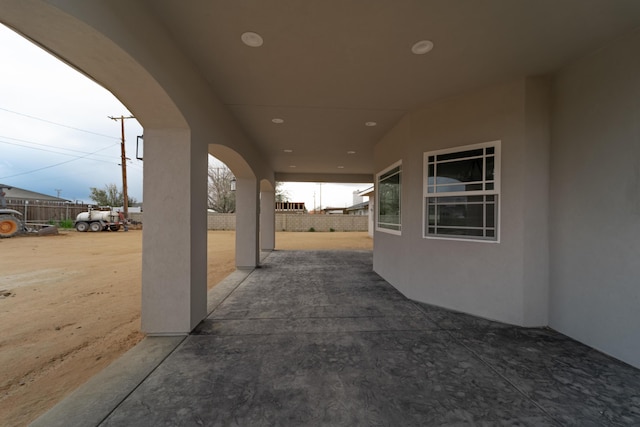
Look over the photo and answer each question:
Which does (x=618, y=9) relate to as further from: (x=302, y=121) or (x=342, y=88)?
(x=302, y=121)

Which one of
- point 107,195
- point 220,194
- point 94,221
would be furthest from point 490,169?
point 107,195

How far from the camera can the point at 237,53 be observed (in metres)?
2.68

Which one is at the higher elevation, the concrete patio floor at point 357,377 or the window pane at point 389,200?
the window pane at point 389,200

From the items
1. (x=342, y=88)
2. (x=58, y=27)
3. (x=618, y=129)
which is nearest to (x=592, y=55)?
(x=618, y=129)

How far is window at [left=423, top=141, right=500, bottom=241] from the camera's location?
11.1 feet

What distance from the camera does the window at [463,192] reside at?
134 inches

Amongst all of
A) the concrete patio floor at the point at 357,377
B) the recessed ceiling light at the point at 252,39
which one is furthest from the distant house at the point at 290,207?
the recessed ceiling light at the point at 252,39

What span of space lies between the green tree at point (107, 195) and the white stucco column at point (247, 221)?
29.6m

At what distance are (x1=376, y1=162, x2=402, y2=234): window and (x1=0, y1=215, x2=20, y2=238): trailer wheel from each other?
17.0 m

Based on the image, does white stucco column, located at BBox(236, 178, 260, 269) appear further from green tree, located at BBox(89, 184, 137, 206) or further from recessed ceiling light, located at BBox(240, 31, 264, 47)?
green tree, located at BBox(89, 184, 137, 206)

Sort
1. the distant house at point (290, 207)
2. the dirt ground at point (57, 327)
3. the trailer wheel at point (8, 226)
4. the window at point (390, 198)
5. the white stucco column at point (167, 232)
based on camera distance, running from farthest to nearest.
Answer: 1. the distant house at point (290, 207)
2. the trailer wheel at point (8, 226)
3. the window at point (390, 198)
4. the white stucco column at point (167, 232)
5. the dirt ground at point (57, 327)

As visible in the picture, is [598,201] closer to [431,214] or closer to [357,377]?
[431,214]

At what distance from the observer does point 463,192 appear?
3.62 m

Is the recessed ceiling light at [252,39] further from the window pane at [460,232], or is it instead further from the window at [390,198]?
the window pane at [460,232]
